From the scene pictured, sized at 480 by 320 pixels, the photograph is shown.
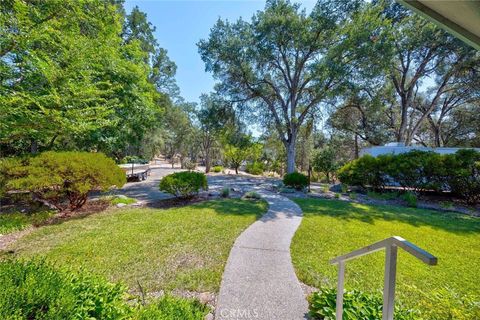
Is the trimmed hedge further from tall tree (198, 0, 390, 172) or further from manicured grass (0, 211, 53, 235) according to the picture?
manicured grass (0, 211, 53, 235)

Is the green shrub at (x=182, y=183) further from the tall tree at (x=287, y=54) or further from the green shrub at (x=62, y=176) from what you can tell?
the tall tree at (x=287, y=54)

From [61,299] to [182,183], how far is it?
20.9 feet

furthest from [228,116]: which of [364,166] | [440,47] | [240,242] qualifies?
[440,47]

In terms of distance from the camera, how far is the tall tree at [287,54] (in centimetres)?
1088

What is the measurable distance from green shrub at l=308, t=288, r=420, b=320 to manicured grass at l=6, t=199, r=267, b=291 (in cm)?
132

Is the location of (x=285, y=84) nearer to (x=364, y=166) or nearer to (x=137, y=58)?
(x=364, y=166)

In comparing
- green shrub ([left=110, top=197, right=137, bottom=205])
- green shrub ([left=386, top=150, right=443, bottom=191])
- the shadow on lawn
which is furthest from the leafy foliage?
green shrub ([left=110, top=197, right=137, bottom=205])

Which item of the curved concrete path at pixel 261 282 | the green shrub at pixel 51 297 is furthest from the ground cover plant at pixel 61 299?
the curved concrete path at pixel 261 282

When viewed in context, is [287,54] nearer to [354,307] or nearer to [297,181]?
[297,181]

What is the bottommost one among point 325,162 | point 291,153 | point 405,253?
point 405,253

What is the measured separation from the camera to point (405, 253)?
4.17 metres

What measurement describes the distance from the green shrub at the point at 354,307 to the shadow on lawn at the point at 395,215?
4.42m

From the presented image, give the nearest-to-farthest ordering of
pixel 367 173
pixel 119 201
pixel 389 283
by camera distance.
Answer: pixel 389 283
pixel 119 201
pixel 367 173

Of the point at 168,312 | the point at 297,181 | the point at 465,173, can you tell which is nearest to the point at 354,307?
the point at 168,312
